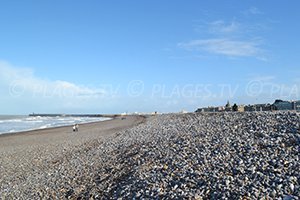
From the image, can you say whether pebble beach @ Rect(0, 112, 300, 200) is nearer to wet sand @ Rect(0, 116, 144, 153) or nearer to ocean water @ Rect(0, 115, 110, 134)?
wet sand @ Rect(0, 116, 144, 153)

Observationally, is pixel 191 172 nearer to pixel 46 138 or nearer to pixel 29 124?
pixel 46 138

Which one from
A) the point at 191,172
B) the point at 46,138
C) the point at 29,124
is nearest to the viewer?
the point at 191,172

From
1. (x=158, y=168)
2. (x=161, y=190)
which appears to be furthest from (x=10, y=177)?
(x=161, y=190)

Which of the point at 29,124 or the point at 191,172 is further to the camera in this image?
the point at 29,124

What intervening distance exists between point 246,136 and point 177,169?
139 inches

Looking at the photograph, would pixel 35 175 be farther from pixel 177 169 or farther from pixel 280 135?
pixel 280 135

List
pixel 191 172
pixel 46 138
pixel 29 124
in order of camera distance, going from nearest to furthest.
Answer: pixel 191 172
pixel 46 138
pixel 29 124

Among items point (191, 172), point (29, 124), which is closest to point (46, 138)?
point (191, 172)

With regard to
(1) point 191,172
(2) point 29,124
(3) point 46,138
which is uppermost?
(2) point 29,124

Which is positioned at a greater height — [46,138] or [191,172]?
[191,172]

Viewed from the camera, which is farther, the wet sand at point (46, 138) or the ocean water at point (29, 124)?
the ocean water at point (29, 124)

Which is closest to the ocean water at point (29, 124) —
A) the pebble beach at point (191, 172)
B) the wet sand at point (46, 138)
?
the wet sand at point (46, 138)

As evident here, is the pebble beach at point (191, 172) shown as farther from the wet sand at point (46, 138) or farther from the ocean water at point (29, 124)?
the ocean water at point (29, 124)

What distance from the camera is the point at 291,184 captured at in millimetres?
6254
